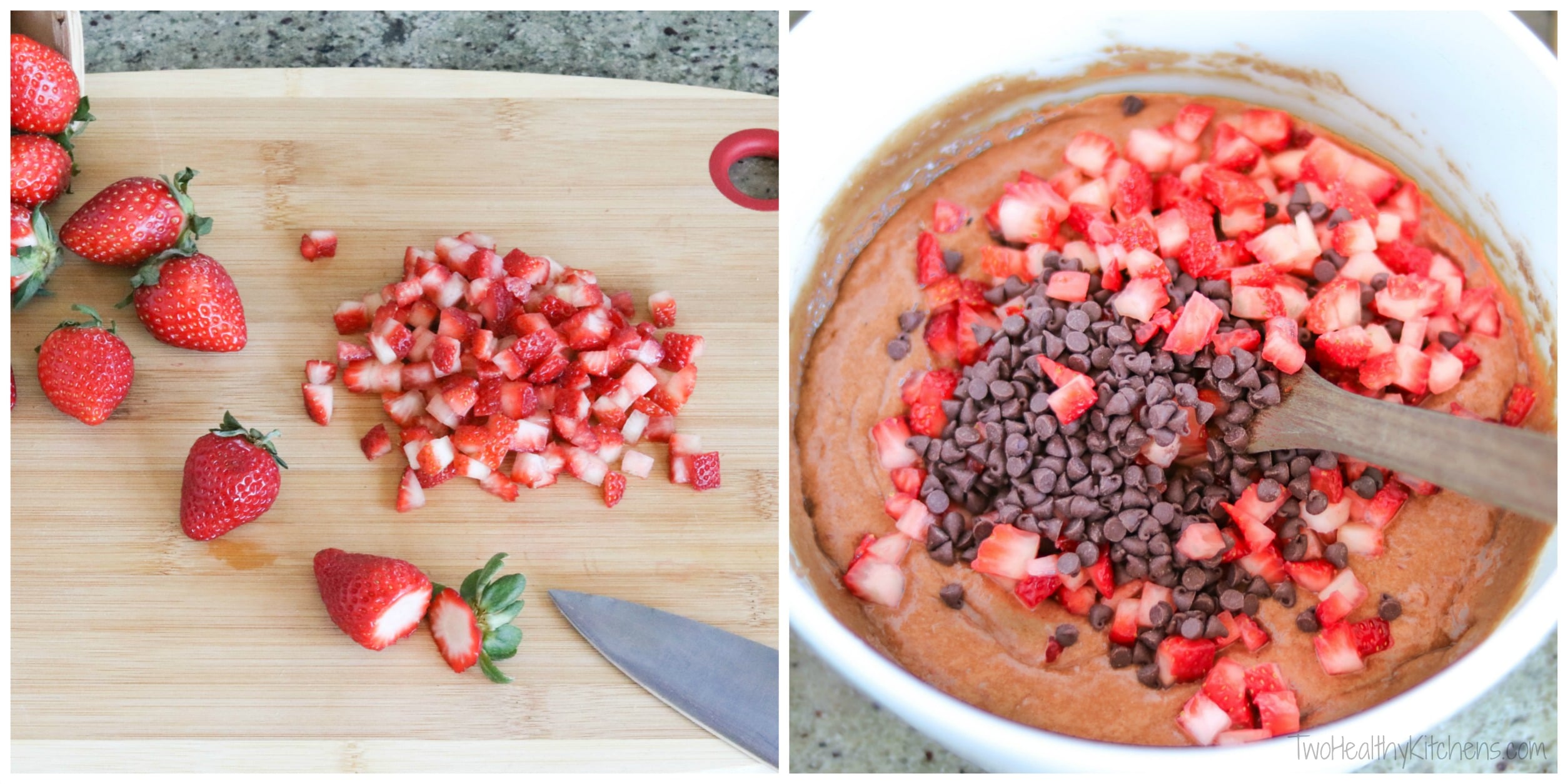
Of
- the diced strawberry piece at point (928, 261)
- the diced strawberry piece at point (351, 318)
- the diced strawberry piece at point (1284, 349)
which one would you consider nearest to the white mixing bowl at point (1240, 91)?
the diced strawberry piece at point (928, 261)

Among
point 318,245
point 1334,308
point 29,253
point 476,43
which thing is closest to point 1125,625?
point 1334,308

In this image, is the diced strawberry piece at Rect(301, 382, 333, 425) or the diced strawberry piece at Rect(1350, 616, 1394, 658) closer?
the diced strawberry piece at Rect(1350, 616, 1394, 658)

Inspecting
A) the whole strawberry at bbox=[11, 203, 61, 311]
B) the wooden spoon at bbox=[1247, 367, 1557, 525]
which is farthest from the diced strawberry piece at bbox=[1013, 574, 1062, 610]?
the whole strawberry at bbox=[11, 203, 61, 311]

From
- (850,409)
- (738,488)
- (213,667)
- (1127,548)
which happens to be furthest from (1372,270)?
(213,667)

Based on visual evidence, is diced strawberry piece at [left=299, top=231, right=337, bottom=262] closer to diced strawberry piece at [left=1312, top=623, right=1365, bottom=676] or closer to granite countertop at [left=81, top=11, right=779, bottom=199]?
granite countertop at [left=81, top=11, right=779, bottom=199]

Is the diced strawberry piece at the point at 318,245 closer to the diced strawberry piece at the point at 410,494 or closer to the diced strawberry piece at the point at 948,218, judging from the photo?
the diced strawberry piece at the point at 410,494
